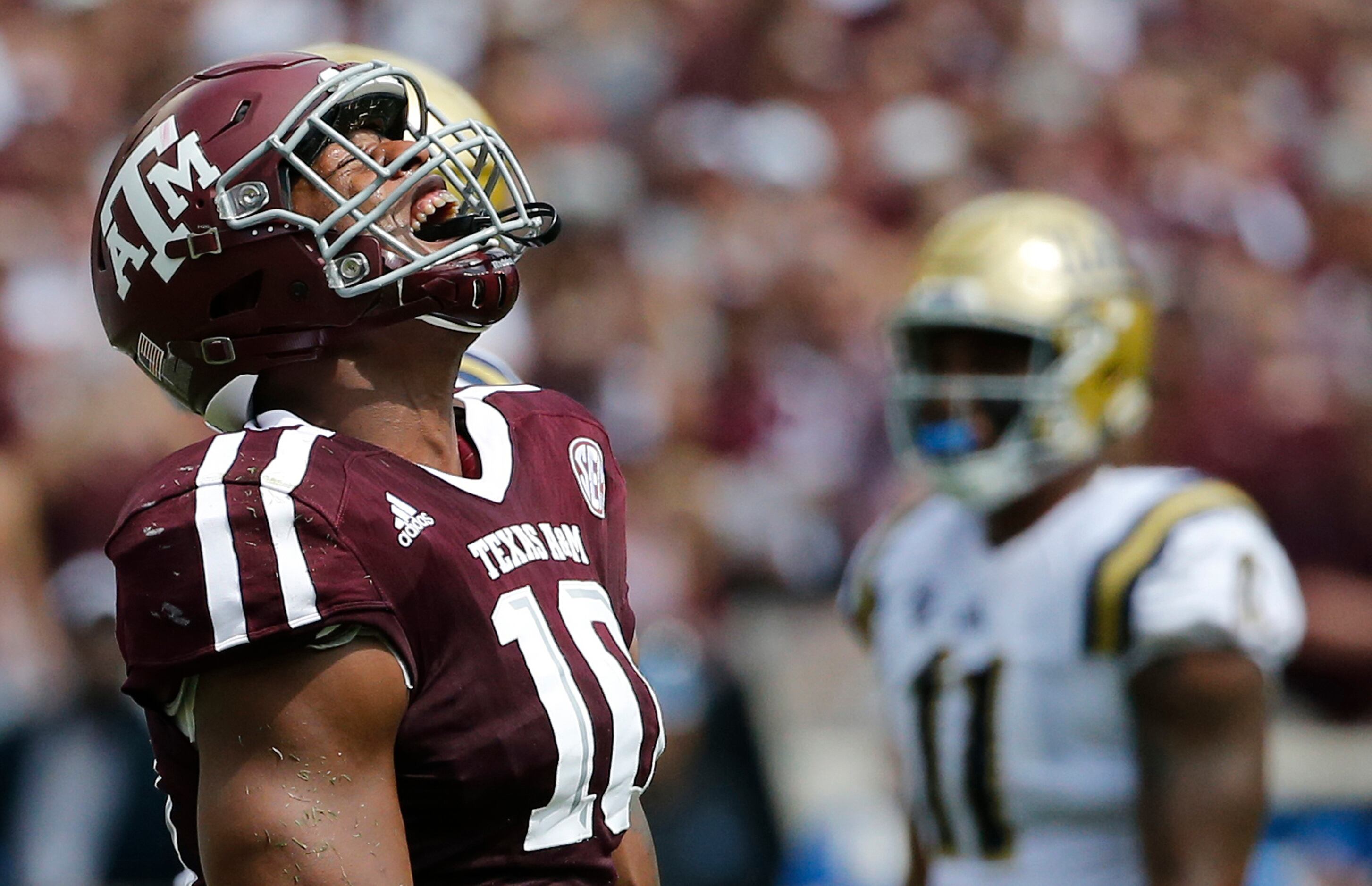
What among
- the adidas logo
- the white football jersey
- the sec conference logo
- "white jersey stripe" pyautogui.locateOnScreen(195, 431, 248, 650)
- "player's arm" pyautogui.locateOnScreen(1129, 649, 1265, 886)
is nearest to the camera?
"white jersey stripe" pyautogui.locateOnScreen(195, 431, 248, 650)

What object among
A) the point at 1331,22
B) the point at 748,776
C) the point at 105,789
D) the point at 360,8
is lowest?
the point at 748,776

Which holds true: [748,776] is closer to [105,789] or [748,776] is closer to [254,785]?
[105,789]

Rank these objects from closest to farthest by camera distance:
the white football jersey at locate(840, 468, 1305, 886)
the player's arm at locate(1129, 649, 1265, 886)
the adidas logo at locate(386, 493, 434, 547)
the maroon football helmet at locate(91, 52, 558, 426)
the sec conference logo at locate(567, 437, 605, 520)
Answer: the adidas logo at locate(386, 493, 434, 547) < the maroon football helmet at locate(91, 52, 558, 426) < the sec conference logo at locate(567, 437, 605, 520) < the player's arm at locate(1129, 649, 1265, 886) < the white football jersey at locate(840, 468, 1305, 886)

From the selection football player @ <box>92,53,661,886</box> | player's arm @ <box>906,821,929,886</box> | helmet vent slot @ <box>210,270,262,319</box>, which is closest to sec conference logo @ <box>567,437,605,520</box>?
football player @ <box>92,53,661,886</box>

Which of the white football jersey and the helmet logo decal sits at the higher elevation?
the helmet logo decal

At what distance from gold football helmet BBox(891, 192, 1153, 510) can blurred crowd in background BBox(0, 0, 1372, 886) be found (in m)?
1.51

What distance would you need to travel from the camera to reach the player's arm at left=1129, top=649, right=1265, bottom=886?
135 inches

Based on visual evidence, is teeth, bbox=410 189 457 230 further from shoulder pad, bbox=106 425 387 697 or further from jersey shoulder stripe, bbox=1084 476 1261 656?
jersey shoulder stripe, bbox=1084 476 1261 656

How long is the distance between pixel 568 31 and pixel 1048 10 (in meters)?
2.38

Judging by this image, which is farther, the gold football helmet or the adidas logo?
the gold football helmet

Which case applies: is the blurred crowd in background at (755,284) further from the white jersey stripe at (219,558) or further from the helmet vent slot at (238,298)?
the white jersey stripe at (219,558)

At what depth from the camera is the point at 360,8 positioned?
767 cm

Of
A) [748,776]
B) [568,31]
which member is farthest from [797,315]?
[748,776]

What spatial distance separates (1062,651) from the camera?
368 centimetres
